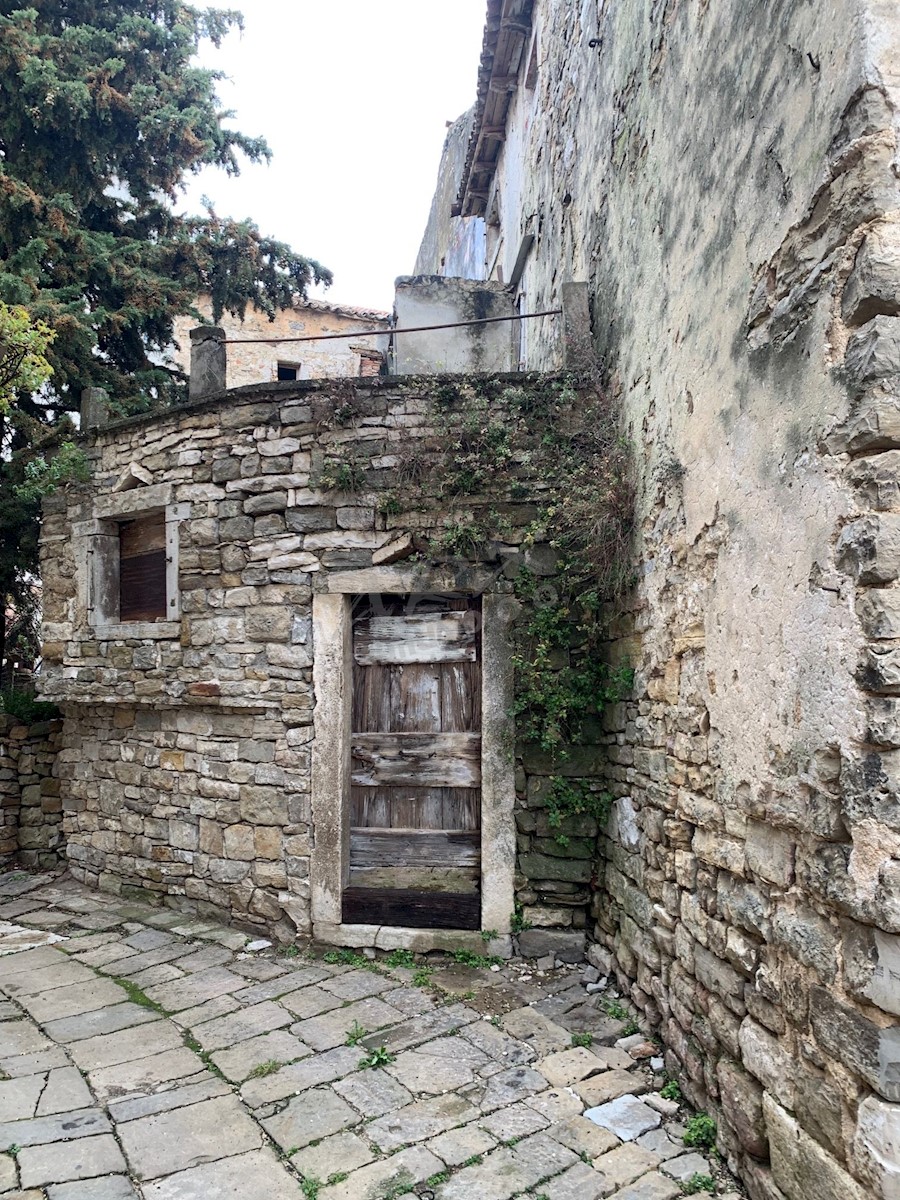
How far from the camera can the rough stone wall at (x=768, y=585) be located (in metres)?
1.86

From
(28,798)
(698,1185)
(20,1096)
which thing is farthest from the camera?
(28,798)

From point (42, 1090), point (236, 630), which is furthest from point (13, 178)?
point (42, 1090)

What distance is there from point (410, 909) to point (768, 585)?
3002 millimetres

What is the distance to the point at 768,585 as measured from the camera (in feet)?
7.75

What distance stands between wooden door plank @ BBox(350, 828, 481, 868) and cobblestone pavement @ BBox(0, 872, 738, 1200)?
54 centimetres

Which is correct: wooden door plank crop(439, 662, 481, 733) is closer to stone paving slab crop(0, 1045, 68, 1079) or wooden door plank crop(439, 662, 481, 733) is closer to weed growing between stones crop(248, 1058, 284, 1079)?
weed growing between stones crop(248, 1058, 284, 1079)

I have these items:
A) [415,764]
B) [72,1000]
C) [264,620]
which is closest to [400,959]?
[415,764]

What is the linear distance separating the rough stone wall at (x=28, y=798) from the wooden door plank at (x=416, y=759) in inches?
139

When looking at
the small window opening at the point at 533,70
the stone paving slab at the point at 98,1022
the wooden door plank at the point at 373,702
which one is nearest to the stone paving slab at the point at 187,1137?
the stone paving slab at the point at 98,1022

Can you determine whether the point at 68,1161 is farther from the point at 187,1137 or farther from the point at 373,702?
the point at 373,702

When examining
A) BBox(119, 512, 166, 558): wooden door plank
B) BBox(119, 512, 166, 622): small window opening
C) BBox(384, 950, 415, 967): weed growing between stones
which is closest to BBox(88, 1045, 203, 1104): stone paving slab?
BBox(384, 950, 415, 967): weed growing between stones

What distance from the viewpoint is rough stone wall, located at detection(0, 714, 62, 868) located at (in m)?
6.53

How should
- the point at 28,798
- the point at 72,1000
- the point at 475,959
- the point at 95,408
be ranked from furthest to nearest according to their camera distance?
the point at 28,798
the point at 95,408
the point at 475,959
the point at 72,1000

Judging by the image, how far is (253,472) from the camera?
480 cm
